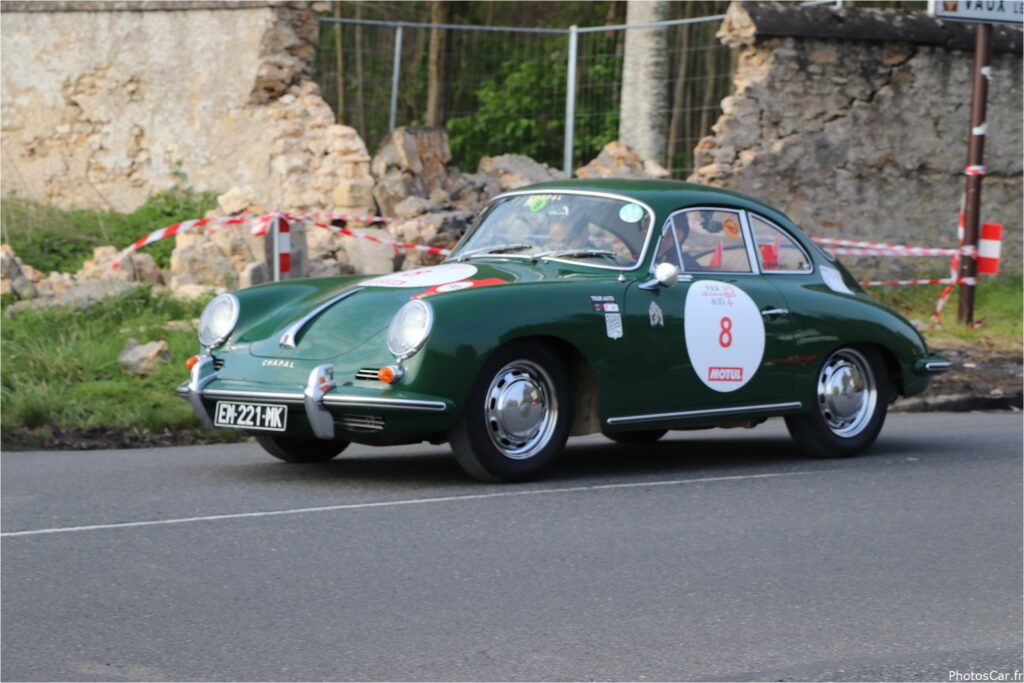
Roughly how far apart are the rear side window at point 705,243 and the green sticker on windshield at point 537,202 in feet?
2.42

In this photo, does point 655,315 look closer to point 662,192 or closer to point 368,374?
point 662,192

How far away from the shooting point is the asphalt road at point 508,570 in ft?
16.0

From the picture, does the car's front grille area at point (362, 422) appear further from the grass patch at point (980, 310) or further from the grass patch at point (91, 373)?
the grass patch at point (980, 310)

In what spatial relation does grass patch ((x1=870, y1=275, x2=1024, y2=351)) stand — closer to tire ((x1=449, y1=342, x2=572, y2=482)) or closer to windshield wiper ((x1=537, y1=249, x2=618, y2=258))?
windshield wiper ((x1=537, y1=249, x2=618, y2=258))

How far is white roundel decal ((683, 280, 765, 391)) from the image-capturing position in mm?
8430

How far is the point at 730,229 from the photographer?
902 cm

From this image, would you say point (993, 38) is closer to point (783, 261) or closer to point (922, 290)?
point (922, 290)

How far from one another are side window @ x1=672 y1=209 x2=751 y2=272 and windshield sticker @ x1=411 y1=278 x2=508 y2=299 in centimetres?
123

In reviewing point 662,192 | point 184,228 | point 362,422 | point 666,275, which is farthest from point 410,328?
point 184,228

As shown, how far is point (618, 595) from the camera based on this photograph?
5.72 metres

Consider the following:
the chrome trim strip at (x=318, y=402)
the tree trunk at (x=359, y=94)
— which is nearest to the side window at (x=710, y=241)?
the chrome trim strip at (x=318, y=402)

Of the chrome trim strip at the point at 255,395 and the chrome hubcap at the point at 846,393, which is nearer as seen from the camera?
the chrome trim strip at the point at 255,395

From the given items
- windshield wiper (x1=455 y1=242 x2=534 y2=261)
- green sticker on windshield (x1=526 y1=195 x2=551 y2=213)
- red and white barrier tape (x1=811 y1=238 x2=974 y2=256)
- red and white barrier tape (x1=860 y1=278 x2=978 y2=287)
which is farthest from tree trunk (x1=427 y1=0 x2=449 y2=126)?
windshield wiper (x1=455 y1=242 x2=534 y2=261)

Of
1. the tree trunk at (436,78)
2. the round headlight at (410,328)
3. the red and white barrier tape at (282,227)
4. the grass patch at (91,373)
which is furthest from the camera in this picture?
the tree trunk at (436,78)
